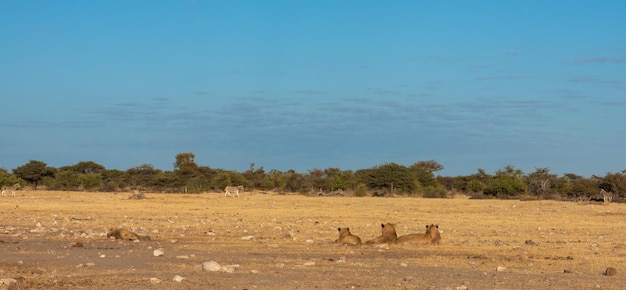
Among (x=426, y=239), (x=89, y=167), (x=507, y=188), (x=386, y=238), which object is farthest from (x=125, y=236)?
(x=89, y=167)

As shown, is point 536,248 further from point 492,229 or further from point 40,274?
point 40,274

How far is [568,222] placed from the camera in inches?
999

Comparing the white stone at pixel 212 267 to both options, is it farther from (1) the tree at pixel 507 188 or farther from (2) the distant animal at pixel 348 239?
(1) the tree at pixel 507 188

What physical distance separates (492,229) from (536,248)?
5.83 m

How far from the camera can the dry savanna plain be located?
10.3m

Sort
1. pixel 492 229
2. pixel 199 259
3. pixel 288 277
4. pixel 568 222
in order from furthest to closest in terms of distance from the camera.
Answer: pixel 568 222 < pixel 492 229 < pixel 199 259 < pixel 288 277

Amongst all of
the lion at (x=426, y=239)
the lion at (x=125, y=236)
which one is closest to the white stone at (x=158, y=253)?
the lion at (x=125, y=236)

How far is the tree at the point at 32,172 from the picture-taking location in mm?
67938

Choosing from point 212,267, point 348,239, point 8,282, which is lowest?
point 8,282

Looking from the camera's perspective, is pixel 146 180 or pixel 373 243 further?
pixel 146 180

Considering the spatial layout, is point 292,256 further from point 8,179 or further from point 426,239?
point 8,179

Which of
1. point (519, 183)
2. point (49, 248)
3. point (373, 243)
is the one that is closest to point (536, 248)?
point (373, 243)

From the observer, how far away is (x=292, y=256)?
14000 millimetres

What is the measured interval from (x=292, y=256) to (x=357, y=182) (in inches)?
1865
